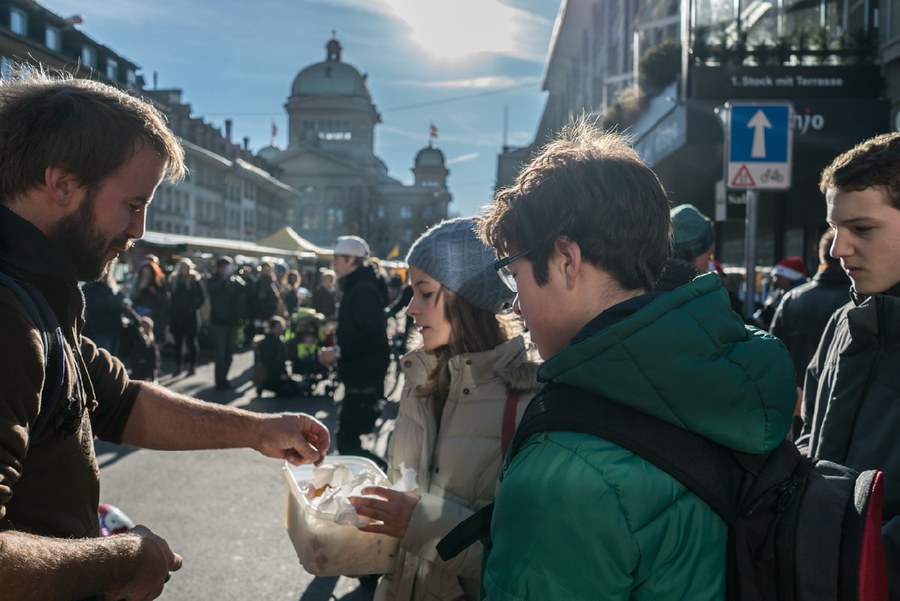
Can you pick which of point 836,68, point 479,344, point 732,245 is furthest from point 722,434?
point 732,245

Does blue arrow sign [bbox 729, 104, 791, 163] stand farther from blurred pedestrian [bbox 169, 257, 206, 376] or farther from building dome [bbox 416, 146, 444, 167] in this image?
building dome [bbox 416, 146, 444, 167]

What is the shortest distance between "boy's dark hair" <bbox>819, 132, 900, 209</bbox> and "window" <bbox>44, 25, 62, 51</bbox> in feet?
139

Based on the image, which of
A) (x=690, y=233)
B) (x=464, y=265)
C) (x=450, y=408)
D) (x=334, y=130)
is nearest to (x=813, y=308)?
(x=690, y=233)

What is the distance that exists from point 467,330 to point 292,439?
2.37 ft

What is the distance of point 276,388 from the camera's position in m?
11.9

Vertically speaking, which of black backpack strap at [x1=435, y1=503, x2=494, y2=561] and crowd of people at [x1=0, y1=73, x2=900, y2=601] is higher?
crowd of people at [x1=0, y1=73, x2=900, y2=601]

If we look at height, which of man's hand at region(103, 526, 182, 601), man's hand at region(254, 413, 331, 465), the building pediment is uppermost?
the building pediment

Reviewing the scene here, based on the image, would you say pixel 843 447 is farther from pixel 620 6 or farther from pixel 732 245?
pixel 620 6

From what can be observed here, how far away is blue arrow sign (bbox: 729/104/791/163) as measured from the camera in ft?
21.3

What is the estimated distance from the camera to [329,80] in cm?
11375

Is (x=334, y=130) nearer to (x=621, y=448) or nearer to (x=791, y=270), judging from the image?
(x=791, y=270)

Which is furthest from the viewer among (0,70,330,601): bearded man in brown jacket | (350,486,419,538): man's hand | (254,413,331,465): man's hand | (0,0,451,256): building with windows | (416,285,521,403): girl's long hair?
(0,0,451,256): building with windows

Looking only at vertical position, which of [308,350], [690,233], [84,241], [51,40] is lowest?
[308,350]

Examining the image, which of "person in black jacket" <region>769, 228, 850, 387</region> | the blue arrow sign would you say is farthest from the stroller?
"person in black jacket" <region>769, 228, 850, 387</region>
